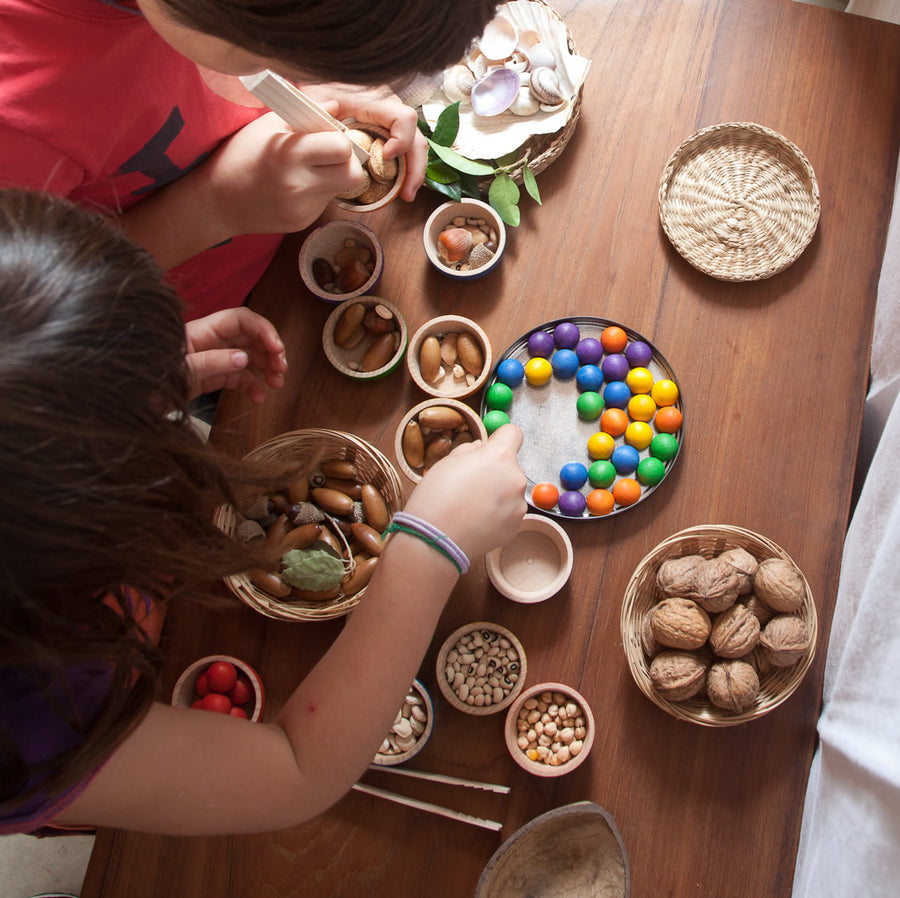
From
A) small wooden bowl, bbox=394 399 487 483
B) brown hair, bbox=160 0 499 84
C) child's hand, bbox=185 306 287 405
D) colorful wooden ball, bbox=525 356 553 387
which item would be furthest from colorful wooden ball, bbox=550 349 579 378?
brown hair, bbox=160 0 499 84

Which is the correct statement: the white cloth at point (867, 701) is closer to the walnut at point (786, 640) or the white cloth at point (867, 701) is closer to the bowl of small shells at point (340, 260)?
the walnut at point (786, 640)

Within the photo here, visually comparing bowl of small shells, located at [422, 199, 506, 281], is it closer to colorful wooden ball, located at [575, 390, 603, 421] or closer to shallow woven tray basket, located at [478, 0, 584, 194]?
shallow woven tray basket, located at [478, 0, 584, 194]

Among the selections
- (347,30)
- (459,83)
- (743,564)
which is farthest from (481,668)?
(459,83)

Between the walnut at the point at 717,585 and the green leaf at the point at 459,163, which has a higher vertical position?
the green leaf at the point at 459,163

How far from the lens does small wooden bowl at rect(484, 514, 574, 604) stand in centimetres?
85

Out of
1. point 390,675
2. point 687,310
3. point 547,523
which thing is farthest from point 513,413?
point 390,675

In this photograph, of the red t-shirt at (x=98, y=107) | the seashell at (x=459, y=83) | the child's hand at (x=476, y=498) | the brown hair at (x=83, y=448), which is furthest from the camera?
the seashell at (x=459, y=83)

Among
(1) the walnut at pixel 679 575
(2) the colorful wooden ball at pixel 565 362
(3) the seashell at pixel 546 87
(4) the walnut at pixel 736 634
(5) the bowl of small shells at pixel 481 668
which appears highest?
(3) the seashell at pixel 546 87

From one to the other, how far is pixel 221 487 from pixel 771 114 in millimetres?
895

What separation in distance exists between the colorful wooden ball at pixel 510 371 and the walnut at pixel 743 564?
0.33 m

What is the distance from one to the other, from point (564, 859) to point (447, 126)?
2.94 feet

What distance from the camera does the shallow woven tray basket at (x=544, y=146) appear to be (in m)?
0.92

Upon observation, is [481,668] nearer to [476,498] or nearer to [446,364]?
[476,498]

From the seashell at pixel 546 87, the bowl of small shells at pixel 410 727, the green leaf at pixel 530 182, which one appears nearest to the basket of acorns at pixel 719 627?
the bowl of small shells at pixel 410 727
